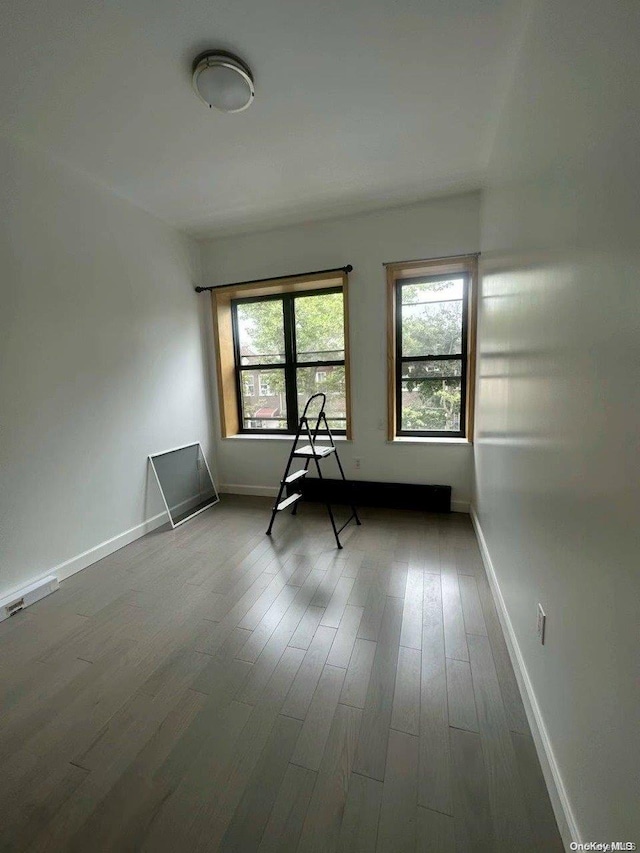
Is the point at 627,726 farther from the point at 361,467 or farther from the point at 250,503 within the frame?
the point at 250,503

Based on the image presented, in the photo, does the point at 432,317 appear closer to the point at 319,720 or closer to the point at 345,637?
the point at 345,637

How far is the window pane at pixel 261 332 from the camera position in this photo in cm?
380

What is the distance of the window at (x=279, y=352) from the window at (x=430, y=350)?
1.74 ft

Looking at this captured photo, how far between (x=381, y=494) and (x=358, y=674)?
194 centimetres

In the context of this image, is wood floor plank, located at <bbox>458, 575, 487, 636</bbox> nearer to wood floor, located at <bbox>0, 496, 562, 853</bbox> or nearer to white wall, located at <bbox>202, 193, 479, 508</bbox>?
wood floor, located at <bbox>0, 496, 562, 853</bbox>

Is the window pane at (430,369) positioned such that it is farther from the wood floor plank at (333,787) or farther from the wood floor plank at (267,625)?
the wood floor plank at (333,787)

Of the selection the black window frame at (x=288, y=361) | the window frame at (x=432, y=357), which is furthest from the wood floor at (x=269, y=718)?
the black window frame at (x=288, y=361)

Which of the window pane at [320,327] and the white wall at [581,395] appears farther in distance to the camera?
the window pane at [320,327]

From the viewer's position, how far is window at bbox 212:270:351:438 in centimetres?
355

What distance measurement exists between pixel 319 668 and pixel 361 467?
6.82 ft

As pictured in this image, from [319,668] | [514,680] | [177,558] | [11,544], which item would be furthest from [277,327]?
[514,680]

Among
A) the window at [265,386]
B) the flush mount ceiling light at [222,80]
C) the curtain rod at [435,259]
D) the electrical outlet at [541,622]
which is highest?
the flush mount ceiling light at [222,80]

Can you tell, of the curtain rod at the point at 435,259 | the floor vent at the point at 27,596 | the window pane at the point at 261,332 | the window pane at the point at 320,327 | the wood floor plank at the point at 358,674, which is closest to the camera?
the wood floor plank at the point at 358,674

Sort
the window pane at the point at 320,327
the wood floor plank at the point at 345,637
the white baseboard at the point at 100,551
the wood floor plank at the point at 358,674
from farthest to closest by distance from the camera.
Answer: the window pane at the point at 320,327 < the white baseboard at the point at 100,551 < the wood floor plank at the point at 345,637 < the wood floor plank at the point at 358,674
